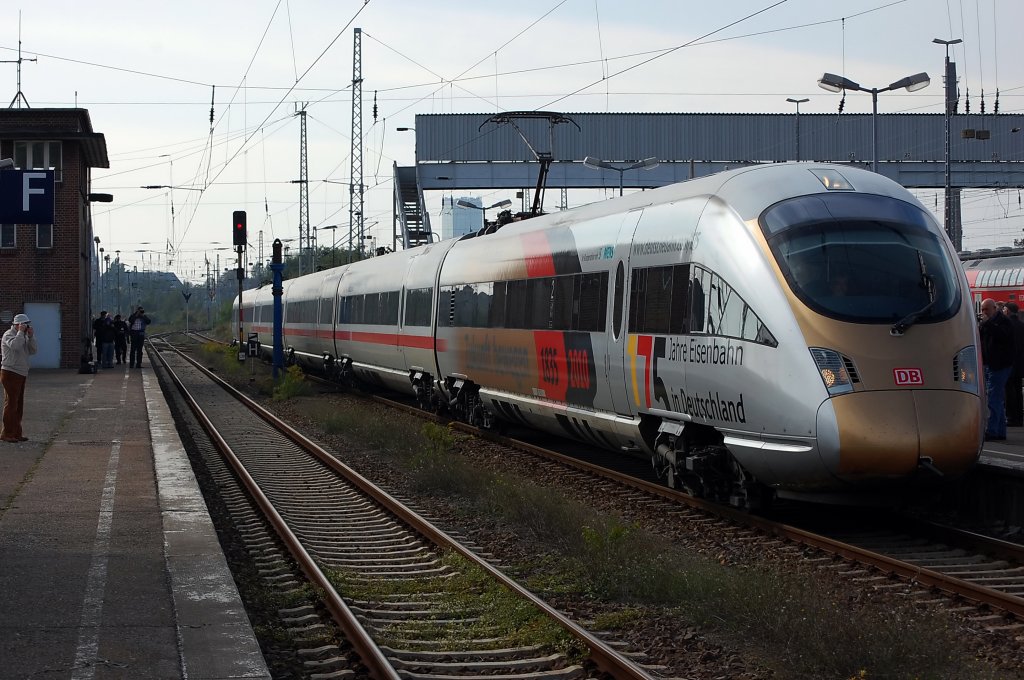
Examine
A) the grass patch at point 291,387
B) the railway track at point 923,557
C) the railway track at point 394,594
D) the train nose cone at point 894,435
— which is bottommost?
the railway track at point 394,594

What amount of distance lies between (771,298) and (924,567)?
2315 mm

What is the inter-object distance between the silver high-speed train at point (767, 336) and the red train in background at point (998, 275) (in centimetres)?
1913

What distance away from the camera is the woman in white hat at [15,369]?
16.2 metres

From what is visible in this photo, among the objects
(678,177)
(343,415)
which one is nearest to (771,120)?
(678,177)

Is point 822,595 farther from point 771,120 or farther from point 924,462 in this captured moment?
point 771,120

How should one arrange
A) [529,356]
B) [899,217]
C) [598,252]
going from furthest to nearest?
1. [529,356]
2. [598,252]
3. [899,217]

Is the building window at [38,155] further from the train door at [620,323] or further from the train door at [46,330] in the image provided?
the train door at [620,323]

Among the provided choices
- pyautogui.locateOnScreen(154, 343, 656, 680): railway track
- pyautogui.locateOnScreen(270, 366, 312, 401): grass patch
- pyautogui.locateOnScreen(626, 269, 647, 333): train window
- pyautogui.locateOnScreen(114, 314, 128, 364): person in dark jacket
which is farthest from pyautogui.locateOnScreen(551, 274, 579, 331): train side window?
pyautogui.locateOnScreen(114, 314, 128, 364): person in dark jacket

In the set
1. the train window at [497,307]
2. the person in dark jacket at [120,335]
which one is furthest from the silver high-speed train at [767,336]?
the person in dark jacket at [120,335]

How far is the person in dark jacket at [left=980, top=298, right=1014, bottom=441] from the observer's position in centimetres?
1387

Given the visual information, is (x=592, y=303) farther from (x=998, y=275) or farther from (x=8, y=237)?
(x=8, y=237)

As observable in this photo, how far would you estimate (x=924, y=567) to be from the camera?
8445 millimetres

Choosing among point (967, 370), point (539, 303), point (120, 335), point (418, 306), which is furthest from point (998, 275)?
point (120, 335)

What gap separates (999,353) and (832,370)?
6006 mm
